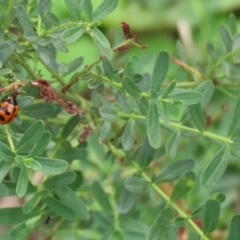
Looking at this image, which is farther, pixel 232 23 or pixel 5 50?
pixel 232 23

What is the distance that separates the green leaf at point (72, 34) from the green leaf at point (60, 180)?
0.20 metres

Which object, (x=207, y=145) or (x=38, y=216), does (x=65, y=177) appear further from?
(x=207, y=145)

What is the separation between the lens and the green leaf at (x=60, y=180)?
0.84 m

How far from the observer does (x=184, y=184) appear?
90 cm

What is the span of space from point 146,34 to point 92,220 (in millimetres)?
1206

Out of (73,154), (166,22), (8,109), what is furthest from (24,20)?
(166,22)

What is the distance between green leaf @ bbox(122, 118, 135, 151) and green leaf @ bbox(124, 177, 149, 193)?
0.07 meters

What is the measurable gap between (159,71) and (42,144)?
0.19 m

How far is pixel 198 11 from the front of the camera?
6.75 ft

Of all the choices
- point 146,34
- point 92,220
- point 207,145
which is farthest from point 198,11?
point 92,220

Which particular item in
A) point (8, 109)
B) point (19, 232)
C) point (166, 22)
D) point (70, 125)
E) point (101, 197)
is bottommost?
point (166, 22)

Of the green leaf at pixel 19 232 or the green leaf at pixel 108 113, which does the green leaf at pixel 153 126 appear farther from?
the green leaf at pixel 19 232

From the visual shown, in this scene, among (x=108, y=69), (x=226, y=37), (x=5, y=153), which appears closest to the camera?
(x=5, y=153)

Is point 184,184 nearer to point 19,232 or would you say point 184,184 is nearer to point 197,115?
point 197,115
